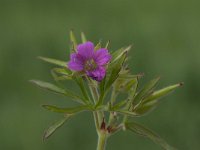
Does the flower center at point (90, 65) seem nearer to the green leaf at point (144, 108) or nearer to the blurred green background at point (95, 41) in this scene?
the green leaf at point (144, 108)

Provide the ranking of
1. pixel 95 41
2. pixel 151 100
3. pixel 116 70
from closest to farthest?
pixel 116 70
pixel 151 100
pixel 95 41

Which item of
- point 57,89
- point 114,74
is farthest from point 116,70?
point 57,89

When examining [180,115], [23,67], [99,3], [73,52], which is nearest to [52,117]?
[23,67]

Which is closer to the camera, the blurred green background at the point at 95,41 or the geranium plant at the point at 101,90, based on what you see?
the geranium plant at the point at 101,90

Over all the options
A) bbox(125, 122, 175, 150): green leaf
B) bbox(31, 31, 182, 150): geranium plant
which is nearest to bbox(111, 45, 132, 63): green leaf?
bbox(31, 31, 182, 150): geranium plant

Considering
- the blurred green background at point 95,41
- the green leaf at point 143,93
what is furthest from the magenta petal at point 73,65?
the blurred green background at point 95,41

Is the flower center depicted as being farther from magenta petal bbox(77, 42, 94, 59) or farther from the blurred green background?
the blurred green background

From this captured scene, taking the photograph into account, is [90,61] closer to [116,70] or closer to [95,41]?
[116,70]
